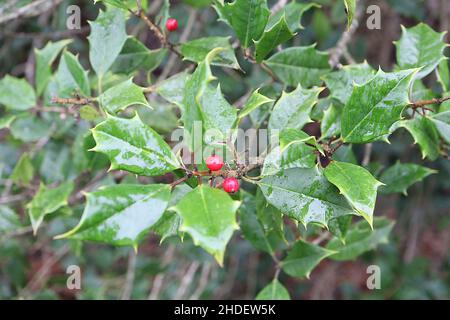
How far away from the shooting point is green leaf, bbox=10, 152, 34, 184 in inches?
66.5

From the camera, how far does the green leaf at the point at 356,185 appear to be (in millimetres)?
930

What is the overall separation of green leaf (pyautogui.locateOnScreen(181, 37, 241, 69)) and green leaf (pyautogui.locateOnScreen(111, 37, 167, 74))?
0.13 meters

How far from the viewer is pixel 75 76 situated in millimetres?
1462

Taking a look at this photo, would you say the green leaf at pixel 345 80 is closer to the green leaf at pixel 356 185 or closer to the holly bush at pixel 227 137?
the holly bush at pixel 227 137

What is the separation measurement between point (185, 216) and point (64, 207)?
839 mm

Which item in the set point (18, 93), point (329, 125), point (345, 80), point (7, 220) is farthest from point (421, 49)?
point (7, 220)

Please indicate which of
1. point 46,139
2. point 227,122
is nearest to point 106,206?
point 227,122

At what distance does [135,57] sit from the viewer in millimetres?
1466

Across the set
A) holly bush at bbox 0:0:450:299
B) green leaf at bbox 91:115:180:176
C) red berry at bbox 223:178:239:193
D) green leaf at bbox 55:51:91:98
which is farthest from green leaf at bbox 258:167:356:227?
green leaf at bbox 55:51:91:98

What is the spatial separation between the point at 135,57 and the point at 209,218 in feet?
2.54

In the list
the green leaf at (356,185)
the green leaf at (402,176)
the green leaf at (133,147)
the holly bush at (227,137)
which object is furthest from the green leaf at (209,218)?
the green leaf at (402,176)

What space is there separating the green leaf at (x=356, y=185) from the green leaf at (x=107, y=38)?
70 cm

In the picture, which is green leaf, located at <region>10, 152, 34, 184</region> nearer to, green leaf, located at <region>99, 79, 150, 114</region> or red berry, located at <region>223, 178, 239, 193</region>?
green leaf, located at <region>99, 79, 150, 114</region>
